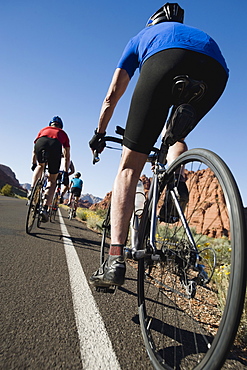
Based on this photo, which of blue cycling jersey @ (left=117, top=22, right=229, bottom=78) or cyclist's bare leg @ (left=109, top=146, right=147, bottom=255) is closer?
blue cycling jersey @ (left=117, top=22, right=229, bottom=78)

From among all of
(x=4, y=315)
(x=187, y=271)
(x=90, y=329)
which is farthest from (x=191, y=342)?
(x=4, y=315)

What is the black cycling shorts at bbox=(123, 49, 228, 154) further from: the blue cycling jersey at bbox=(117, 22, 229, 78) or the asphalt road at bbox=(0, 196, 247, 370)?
the asphalt road at bbox=(0, 196, 247, 370)

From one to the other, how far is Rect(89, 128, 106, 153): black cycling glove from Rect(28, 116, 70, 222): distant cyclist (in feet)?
9.92

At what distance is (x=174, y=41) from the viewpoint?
1552mm

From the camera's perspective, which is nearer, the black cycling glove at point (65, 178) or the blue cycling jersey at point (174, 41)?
the blue cycling jersey at point (174, 41)

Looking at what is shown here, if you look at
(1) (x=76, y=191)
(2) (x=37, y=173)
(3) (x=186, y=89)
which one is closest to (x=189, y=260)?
(3) (x=186, y=89)

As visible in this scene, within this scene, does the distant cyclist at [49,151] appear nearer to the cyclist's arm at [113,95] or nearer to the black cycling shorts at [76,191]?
the cyclist's arm at [113,95]

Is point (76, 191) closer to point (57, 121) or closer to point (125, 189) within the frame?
point (57, 121)

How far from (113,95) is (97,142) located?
46 centimetres

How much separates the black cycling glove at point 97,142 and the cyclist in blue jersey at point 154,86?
1.80ft

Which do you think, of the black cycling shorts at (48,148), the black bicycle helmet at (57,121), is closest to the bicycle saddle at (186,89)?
the black cycling shorts at (48,148)

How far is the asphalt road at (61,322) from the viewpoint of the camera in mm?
1213

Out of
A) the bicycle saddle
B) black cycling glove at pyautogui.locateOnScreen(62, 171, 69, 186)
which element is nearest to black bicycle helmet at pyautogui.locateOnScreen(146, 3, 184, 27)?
the bicycle saddle

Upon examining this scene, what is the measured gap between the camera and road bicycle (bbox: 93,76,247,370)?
858 mm
